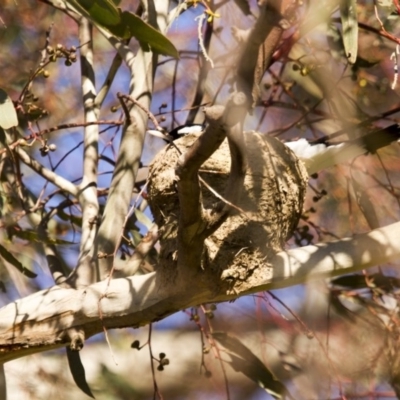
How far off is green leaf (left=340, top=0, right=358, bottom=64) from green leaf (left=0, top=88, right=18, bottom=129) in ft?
2.82

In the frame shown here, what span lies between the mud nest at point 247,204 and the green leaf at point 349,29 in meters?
0.38

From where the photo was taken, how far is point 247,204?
2.32m

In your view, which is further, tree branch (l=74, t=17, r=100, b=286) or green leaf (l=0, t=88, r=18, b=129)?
tree branch (l=74, t=17, r=100, b=286)

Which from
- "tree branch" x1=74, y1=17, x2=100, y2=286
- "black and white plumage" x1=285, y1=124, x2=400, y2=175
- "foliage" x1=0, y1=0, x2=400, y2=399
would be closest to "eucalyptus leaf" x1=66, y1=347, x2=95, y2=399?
"foliage" x1=0, y1=0, x2=400, y2=399

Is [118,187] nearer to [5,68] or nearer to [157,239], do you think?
[157,239]

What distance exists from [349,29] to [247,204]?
0.51m

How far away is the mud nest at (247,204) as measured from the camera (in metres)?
2.20

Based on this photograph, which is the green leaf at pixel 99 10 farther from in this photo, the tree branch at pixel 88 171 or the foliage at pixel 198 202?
the tree branch at pixel 88 171

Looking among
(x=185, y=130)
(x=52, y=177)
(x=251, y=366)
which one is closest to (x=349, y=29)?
(x=185, y=130)

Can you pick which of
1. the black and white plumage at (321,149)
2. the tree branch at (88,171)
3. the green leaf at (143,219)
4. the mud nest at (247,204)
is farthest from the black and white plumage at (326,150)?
the tree branch at (88,171)

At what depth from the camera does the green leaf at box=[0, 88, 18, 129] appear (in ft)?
7.49

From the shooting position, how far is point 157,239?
2.51 metres

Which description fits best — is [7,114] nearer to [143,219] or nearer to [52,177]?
[52,177]

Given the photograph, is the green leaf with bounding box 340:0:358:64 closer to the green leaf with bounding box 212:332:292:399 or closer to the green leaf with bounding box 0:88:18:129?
the green leaf with bounding box 0:88:18:129
